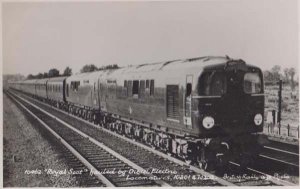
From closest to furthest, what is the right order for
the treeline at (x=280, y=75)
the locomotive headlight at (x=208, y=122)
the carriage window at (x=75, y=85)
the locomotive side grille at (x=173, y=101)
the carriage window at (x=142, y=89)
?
the locomotive headlight at (x=208, y=122)
the locomotive side grille at (x=173, y=101)
the treeline at (x=280, y=75)
the carriage window at (x=142, y=89)
the carriage window at (x=75, y=85)

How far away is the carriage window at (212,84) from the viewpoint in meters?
5.74

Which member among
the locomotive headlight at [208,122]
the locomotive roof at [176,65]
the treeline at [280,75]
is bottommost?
the locomotive headlight at [208,122]

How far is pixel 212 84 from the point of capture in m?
5.79

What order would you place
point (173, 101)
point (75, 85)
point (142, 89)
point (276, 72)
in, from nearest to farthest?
1. point (173, 101)
2. point (276, 72)
3. point (142, 89)
4. point (75, 85)

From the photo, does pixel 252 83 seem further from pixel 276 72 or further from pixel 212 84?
pixel 276 72

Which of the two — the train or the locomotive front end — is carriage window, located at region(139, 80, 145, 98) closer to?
the train

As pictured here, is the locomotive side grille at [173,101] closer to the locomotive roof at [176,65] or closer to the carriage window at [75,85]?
the locomotive roof at [176,65]

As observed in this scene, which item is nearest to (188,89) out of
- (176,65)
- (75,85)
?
(176,65)

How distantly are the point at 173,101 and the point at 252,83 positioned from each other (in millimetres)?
1232

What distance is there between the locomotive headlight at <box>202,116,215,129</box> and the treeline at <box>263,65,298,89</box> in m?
1.41

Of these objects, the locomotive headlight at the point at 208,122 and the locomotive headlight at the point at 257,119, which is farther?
the locomotive headlight at the point at 257,119

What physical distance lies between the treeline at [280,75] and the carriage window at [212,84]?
100cm

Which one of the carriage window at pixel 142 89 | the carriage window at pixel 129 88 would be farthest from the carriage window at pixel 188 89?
the carriage window at pixel 129 88

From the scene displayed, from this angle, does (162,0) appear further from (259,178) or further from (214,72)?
(259,178)
